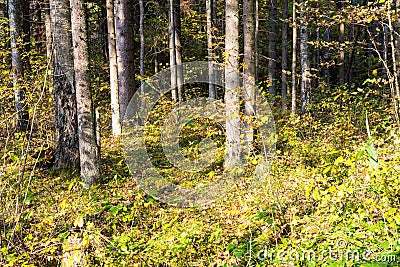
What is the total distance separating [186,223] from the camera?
5387mm

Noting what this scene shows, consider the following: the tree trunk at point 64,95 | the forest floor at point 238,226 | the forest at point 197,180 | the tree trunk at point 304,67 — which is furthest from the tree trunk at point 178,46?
the forest floor at point 238,226

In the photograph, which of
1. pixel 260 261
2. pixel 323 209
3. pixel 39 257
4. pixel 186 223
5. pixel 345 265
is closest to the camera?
pixel 345 265

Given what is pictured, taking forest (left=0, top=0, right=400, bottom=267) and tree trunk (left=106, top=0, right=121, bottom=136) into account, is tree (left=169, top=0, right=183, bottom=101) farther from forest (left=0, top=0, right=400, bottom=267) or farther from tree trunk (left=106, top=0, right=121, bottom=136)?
forest (left=0, top=0, right=400, bottom=267)

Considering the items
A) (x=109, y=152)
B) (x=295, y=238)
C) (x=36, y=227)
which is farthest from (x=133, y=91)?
(x=295, y=238)

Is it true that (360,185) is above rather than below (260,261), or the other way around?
above

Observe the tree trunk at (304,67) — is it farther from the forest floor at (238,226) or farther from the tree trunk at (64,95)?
the tree trunk at (64,95)

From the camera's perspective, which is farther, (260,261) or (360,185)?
(360,185)

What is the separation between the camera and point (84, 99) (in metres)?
6.91

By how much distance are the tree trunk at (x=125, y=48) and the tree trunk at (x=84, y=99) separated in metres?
2.50

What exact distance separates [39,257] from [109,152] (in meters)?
5.15

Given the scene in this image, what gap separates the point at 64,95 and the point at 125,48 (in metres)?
2.34

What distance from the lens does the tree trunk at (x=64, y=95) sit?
7.48 m

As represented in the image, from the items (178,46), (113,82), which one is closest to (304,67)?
(178,46)

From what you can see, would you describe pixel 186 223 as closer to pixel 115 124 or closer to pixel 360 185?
pixel 360 185
